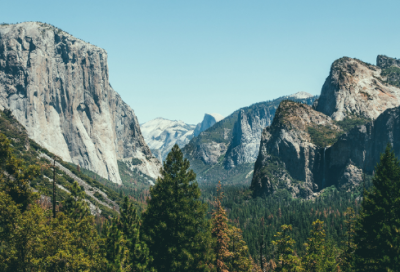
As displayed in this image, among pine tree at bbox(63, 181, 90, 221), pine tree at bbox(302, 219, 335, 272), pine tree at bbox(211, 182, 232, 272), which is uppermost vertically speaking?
pine tree at bbox(63, 181, 90, 221)

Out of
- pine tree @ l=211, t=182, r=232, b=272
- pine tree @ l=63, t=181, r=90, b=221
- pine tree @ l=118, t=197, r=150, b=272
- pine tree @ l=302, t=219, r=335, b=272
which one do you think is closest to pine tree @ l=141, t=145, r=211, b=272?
pine tree @ l=118, t=197, r=150, b=272

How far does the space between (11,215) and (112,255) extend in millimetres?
11908

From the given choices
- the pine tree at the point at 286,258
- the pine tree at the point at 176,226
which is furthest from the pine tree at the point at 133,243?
the pine tree at the point at 286,258

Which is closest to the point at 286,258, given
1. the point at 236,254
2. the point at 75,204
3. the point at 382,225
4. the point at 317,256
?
the point at 317,256

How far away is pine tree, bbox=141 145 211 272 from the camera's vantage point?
1506 inches

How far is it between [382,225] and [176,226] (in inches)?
913

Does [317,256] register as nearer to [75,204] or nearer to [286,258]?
[286,258]

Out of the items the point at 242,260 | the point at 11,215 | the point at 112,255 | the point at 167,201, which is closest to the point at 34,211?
the point at 11,215

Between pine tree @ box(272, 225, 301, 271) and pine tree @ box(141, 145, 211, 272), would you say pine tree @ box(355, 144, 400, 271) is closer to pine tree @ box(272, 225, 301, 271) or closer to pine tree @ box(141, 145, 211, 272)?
pine tree @ box(272, 225, 301, 271)

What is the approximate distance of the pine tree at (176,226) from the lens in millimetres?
38250

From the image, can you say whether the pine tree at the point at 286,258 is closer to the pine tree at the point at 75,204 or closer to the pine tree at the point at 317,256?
the pine tree at the point at 317,256

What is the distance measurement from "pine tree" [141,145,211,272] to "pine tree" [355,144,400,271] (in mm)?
18607

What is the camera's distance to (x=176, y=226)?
38.9 metres

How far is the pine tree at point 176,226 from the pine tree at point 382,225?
18.6m
